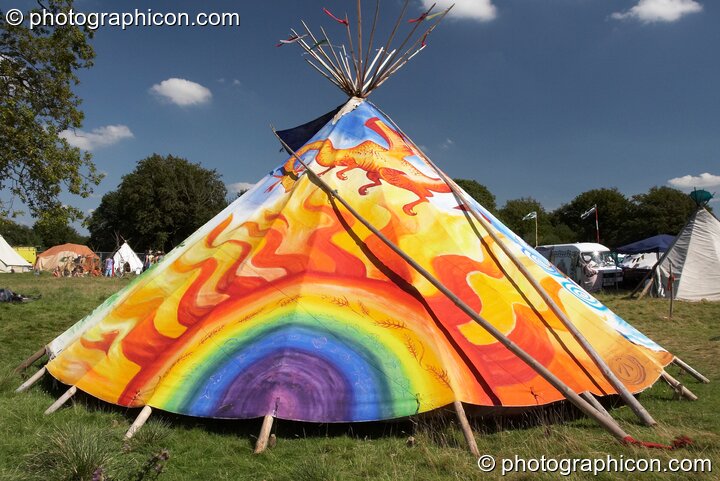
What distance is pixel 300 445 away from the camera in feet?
13.3

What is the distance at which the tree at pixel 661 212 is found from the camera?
43875 millimetres

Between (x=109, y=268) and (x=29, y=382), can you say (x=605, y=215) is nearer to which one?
(x=109, y=268)

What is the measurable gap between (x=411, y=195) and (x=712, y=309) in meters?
12.4

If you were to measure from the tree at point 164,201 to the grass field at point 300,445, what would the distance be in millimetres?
42040

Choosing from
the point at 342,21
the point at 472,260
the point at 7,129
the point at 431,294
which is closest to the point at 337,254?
the point at 431,294

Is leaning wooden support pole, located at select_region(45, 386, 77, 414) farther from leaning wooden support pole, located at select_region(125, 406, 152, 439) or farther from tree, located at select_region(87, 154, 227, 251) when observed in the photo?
tree, located at select_region(87, 154, 227, 251)

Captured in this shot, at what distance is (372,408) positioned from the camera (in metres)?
4.12

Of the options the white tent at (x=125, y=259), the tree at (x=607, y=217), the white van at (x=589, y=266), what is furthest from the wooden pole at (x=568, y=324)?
the tree at (x=607, y=217)

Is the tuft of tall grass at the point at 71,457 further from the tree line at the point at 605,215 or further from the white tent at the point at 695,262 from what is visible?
the tree line at the point at 605,215

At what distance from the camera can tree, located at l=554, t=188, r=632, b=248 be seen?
49031mm

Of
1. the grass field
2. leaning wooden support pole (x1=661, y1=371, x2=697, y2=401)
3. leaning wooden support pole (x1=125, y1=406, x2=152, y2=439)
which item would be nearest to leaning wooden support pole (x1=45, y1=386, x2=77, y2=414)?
the grass field

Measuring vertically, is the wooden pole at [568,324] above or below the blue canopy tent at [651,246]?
below

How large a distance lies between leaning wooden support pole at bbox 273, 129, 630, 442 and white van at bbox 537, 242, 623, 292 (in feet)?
62.8

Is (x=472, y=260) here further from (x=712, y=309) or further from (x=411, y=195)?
(x=712, y=309)
